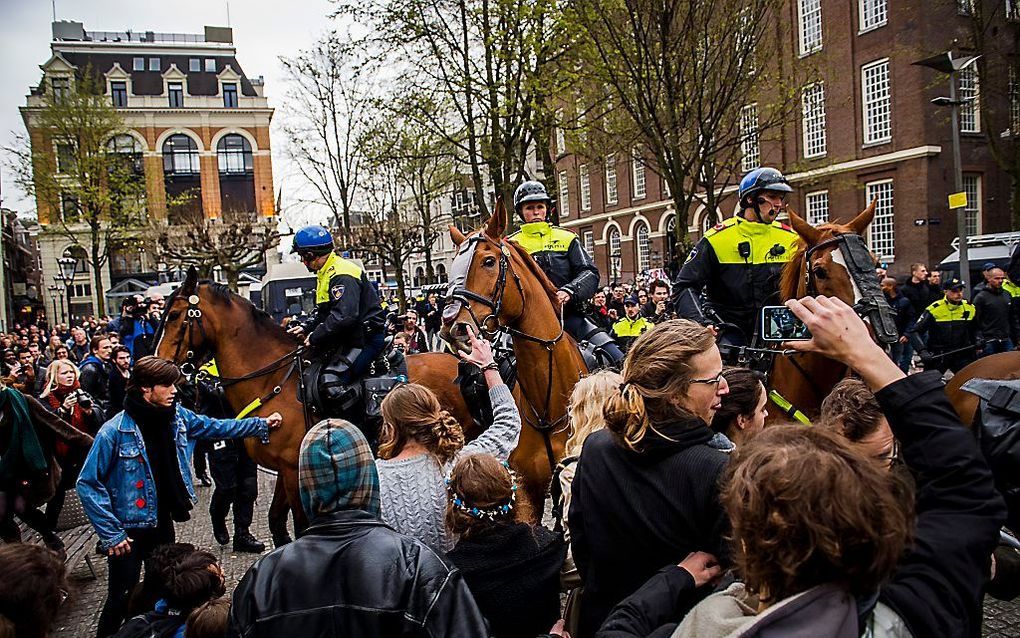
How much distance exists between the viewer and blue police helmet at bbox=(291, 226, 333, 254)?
638 cm

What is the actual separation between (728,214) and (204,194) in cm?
4424

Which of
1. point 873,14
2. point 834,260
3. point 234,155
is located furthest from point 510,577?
point 234,155

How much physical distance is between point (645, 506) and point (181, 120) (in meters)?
66.3

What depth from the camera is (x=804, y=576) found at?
1.43 m

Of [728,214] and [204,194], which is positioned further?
[204,194]

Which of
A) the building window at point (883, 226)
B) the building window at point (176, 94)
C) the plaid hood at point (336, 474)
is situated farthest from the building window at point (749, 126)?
the building window at point (176, 94)

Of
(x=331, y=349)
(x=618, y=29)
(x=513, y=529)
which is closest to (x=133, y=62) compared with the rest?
(x=618, y=29)

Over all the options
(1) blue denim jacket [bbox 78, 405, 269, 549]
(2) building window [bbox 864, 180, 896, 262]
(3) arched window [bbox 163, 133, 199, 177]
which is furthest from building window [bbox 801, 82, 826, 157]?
(3) arched window [bbox 163, 133, 199, 177]

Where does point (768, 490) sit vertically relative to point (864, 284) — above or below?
below

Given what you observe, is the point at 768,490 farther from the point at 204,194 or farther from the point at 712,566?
the point at 204,194

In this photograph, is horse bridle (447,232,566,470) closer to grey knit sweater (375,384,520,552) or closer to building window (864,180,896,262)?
grey knit sweater (375,384,520,552)

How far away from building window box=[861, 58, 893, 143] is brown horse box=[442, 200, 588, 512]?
27009mm

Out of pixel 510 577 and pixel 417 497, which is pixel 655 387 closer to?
pixel 510 577

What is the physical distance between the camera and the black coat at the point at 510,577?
2.76 m
